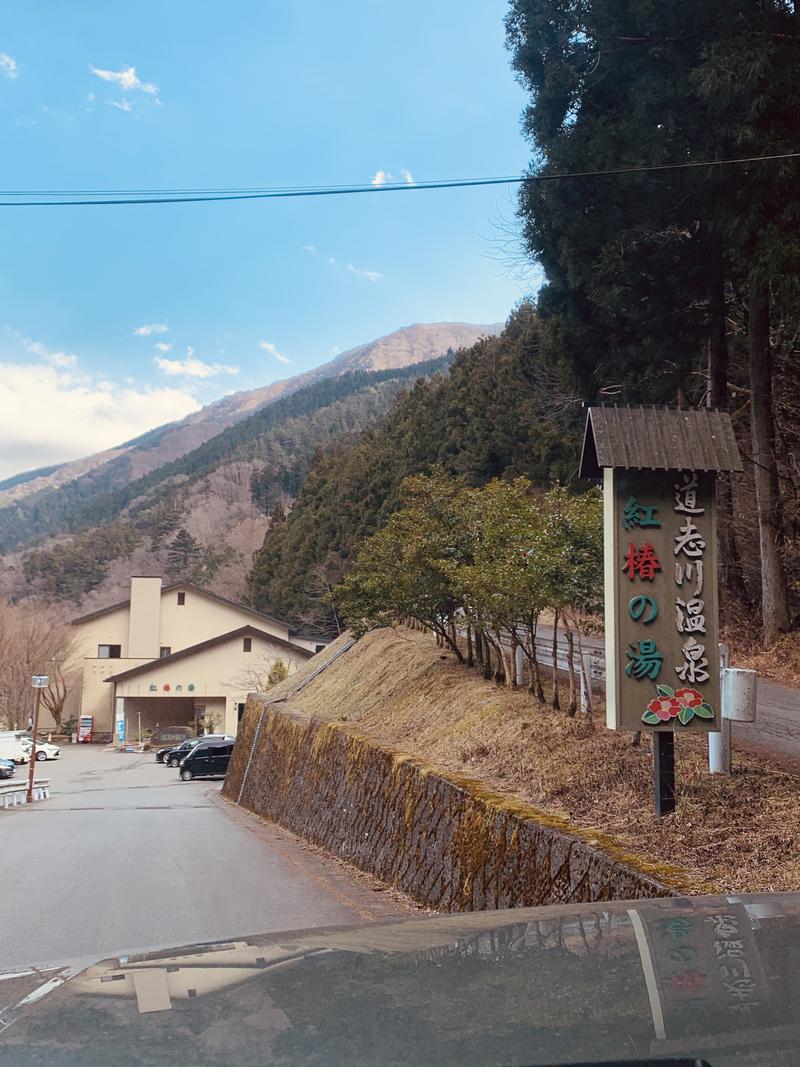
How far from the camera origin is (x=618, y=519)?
19.1ft

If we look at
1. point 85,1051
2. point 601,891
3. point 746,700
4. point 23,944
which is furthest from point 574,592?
point 85,1051

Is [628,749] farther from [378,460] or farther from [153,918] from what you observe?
[378,460]

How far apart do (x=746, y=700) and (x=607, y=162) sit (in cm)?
1015

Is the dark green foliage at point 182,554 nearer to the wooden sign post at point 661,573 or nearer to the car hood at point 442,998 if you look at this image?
the wooden sign post at point 661,573

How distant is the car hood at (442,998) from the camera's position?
1543 millimetres

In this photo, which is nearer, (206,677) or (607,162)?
(607,162)

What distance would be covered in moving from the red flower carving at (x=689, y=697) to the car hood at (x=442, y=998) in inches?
132

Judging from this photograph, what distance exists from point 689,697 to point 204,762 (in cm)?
2968

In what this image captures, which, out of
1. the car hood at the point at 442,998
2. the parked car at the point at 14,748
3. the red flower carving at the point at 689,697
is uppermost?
the red flower carving at the point at 689,697

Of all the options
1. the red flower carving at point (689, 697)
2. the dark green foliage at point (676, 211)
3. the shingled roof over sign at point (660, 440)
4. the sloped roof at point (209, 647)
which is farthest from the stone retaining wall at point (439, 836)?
the sloped roof at point (209, 647)

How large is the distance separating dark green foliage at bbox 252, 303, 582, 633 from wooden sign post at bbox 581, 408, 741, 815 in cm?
1604

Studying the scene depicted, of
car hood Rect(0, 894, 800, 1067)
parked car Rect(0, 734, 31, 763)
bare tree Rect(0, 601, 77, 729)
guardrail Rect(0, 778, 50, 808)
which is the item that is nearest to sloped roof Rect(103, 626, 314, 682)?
bare tree Rect(0, 601, 77, 729)

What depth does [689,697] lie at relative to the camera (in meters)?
5.76

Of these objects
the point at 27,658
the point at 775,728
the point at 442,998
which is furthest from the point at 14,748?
the point at 442,998
